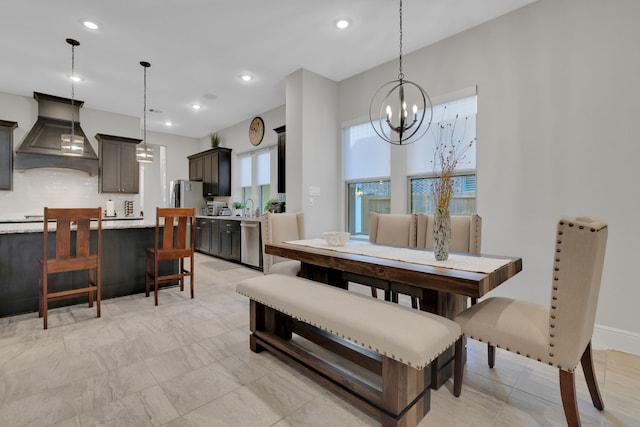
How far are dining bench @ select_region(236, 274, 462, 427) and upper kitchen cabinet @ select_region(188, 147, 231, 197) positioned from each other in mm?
5076

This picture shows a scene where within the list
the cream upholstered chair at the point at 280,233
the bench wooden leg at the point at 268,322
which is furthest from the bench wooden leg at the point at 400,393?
the cream upholstered chair at the point at 280,233

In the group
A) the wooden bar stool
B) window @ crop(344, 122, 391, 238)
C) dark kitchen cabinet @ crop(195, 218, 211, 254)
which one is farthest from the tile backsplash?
window @ crop(344, 122, 391, 238)

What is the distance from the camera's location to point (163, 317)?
119 inches

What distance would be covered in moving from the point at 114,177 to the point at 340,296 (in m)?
5.95

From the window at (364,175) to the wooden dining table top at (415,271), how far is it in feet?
6.36

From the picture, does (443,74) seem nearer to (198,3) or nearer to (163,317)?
(198,3)

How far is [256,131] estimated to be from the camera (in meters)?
6.24

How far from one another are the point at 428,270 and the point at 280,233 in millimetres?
1894

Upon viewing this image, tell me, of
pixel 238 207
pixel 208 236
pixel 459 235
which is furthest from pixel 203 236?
pixel 459 235

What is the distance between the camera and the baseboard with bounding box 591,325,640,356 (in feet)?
7.69

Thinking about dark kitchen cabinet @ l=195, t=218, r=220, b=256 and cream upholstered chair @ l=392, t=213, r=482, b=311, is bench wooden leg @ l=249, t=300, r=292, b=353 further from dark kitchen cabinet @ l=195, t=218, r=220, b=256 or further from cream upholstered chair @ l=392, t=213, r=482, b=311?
dark kitchen cabinet @ l=195, t=218, r=220, b=256

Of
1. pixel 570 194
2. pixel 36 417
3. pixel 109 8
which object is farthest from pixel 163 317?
pixel 570 194

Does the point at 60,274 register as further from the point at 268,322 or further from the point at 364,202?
the point at 364,202

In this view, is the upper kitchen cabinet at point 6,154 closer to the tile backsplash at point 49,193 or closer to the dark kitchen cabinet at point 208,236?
the tile backsplash at point 49,193
